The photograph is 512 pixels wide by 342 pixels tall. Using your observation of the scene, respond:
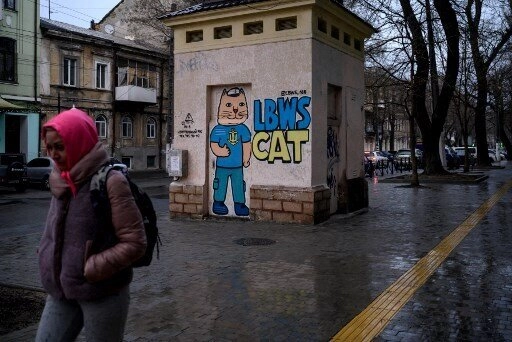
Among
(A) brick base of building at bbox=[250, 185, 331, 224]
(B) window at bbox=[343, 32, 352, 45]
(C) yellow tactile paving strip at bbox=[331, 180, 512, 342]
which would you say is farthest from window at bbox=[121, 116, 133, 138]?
(C) yellow tactile paving strip at bbox=[331, 180, 512, 342]

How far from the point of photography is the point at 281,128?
1093 centimetres

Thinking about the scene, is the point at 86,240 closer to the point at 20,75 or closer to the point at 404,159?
the point at 20,75

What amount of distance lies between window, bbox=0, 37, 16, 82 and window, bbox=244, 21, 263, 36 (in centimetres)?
2014

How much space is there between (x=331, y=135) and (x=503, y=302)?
22.6 ft

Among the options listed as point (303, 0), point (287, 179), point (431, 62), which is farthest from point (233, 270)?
point (431, 62)

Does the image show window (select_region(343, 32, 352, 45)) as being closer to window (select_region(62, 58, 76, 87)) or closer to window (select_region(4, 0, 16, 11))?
window (select_region(4, 0, 16, 11))

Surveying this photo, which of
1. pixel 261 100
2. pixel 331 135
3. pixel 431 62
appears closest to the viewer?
pixel 261 100

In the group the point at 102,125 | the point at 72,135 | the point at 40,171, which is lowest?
the point at 40,171

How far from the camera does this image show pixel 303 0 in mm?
10414

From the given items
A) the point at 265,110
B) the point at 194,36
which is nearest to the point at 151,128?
the point at 194,36

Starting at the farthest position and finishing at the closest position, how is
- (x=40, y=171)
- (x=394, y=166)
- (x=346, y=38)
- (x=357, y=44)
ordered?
(x=394, y=166) → (x=40, y=171) → (x=357, y=44) → (x=346, y=38)

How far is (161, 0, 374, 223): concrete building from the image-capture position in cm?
1066

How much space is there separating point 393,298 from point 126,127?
102 feet

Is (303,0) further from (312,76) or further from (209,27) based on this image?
(209,27)
